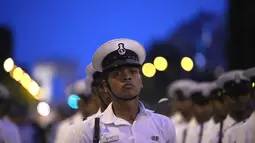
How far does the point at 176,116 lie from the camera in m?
15.8

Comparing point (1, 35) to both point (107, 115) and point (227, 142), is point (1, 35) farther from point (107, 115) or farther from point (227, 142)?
point (107, 115)

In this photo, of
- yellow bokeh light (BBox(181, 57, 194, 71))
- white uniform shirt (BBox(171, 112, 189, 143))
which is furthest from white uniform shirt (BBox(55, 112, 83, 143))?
yellow bokeh light (BBox(181, 57, 194, 71))

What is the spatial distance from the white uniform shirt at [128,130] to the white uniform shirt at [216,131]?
306 cm

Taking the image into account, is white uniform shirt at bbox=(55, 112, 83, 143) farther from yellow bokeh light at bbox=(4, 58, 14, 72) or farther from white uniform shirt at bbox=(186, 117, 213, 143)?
yellow bokeh light at bbox=(4, 58, 14, 72)

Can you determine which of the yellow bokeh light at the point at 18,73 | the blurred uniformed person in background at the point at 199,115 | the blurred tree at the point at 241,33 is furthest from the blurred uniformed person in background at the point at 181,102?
the yellow bokeh light at the point at 18,73

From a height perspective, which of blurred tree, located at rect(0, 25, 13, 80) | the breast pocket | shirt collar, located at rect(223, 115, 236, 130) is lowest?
the breast pocket

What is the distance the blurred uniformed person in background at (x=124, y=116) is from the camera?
22.8ft

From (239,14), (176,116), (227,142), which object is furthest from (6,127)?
(239,14)

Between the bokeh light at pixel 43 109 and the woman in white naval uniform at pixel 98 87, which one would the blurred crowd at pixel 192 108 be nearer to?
the woman in white naval uniform at pixel 98 87

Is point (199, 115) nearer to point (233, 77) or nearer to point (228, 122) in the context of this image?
point (233, 77)

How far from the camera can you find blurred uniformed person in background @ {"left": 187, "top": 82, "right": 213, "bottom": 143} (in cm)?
1246

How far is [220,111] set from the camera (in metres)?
11.5

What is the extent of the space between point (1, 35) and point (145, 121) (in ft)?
33.7

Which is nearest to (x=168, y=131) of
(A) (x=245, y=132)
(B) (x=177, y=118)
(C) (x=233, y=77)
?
(A) (x=245, y=132)
